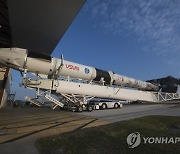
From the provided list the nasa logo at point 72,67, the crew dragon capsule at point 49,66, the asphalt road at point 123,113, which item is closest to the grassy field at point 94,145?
the asphalt road at point 123,113

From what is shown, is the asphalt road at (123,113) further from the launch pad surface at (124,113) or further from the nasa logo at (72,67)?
the nasa logo at (72,67)

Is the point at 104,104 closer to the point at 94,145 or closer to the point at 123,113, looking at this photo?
the point at 123,113

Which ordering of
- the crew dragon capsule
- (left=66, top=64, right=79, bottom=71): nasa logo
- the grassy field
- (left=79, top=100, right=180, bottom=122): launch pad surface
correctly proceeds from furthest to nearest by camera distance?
1. (left=66, top=64, right=79, bottom=71): nasa logo
2. the crew dragon capsule
3. (left=79, top=100, right=180, bottom=122): launch pad surface
4. the grassy field

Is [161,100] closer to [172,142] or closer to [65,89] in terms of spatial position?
[65,89]

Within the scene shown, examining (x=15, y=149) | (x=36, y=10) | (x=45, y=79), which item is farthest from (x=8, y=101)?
(x=15, y=149)

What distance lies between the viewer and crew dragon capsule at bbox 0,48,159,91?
18.7 meters

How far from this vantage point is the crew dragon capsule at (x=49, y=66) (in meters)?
18.7

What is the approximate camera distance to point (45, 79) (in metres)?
20.9

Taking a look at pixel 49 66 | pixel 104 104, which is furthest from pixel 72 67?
pixel 104 104

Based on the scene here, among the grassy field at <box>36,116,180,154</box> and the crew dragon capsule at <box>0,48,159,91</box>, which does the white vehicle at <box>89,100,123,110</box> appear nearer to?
the crew dragon capsule at <box>0,48,159,91</box>

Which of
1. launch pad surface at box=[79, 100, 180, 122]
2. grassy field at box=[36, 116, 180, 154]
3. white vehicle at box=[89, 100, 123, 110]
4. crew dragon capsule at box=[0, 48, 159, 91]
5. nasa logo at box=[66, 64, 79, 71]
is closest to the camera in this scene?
grassy field at box=[36, 116, 180, 154]

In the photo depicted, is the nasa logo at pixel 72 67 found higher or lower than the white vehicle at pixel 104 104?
higher

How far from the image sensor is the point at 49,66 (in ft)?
66.9

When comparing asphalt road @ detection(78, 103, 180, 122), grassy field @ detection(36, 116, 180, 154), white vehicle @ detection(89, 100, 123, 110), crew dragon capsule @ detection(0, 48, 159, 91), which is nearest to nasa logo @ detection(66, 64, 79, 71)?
crew dragon capsule @ detection(0, 48, 159, 91)
